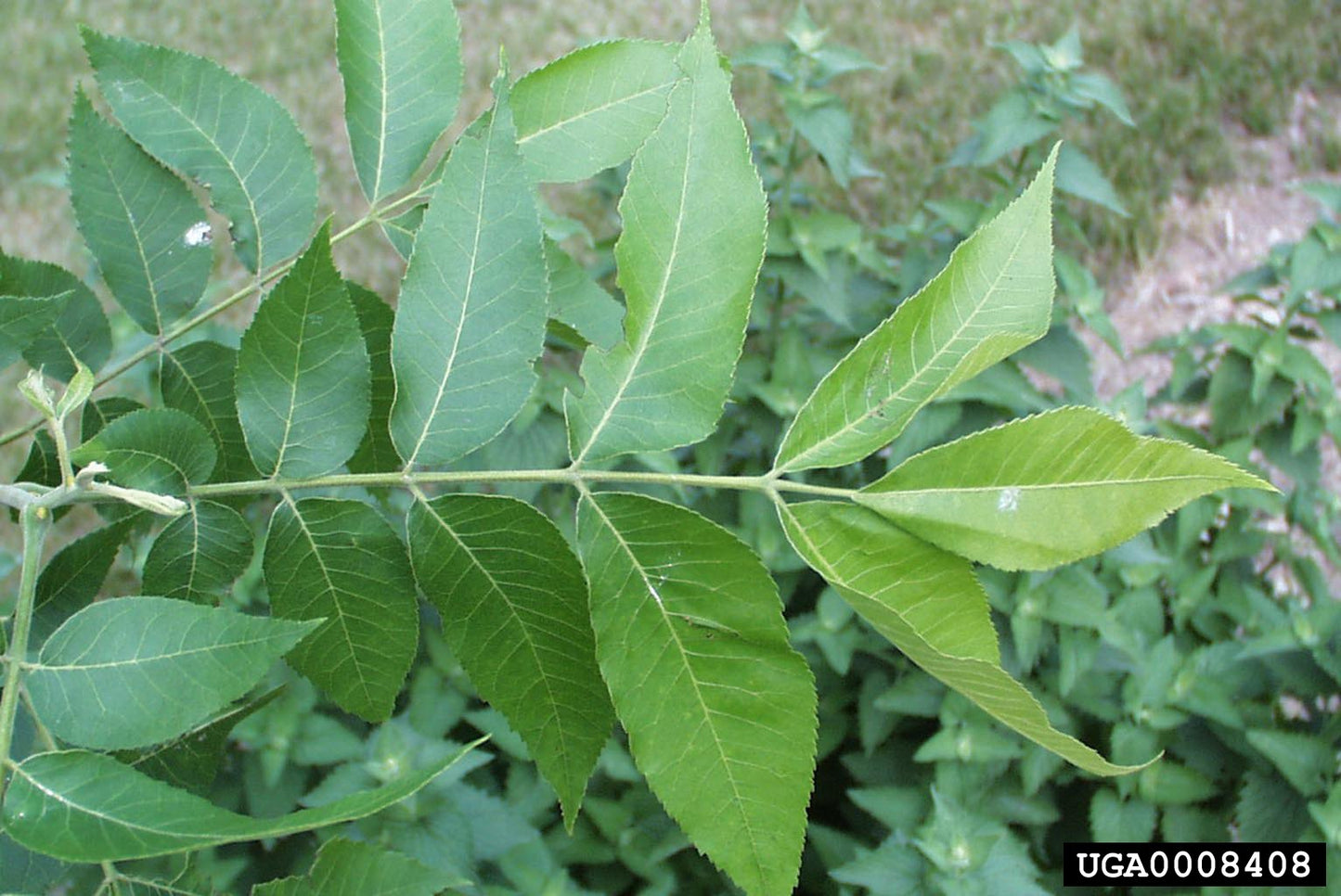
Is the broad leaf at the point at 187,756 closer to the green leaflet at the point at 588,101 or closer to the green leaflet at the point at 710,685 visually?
the green leaflet at the point at 710,685

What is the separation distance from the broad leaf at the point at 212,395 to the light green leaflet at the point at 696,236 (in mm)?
392

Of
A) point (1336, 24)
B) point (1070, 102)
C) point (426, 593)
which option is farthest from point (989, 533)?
point (1336, 24)

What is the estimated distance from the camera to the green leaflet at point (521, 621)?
2.48 feet

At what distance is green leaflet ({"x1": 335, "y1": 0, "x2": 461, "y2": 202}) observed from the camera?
0.89 m

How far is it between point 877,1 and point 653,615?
423 centimetres

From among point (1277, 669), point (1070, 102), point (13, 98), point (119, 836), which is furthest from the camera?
point (13, 98)

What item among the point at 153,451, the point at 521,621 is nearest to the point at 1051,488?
the point at 521,621

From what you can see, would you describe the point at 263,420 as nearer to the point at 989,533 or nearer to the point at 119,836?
the point at 119,836

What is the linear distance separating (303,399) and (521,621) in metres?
0.21

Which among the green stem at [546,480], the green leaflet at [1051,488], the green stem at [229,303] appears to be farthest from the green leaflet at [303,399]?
the green leaflet at [1051,488]

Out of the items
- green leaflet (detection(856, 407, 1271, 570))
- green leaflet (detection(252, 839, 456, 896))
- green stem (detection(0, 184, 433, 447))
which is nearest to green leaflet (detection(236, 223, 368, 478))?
green stem (detection(0, 184, 433, 447))

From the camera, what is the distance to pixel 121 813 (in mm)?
603

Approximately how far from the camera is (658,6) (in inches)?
170

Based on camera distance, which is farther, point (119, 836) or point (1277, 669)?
point (1277, 669)
